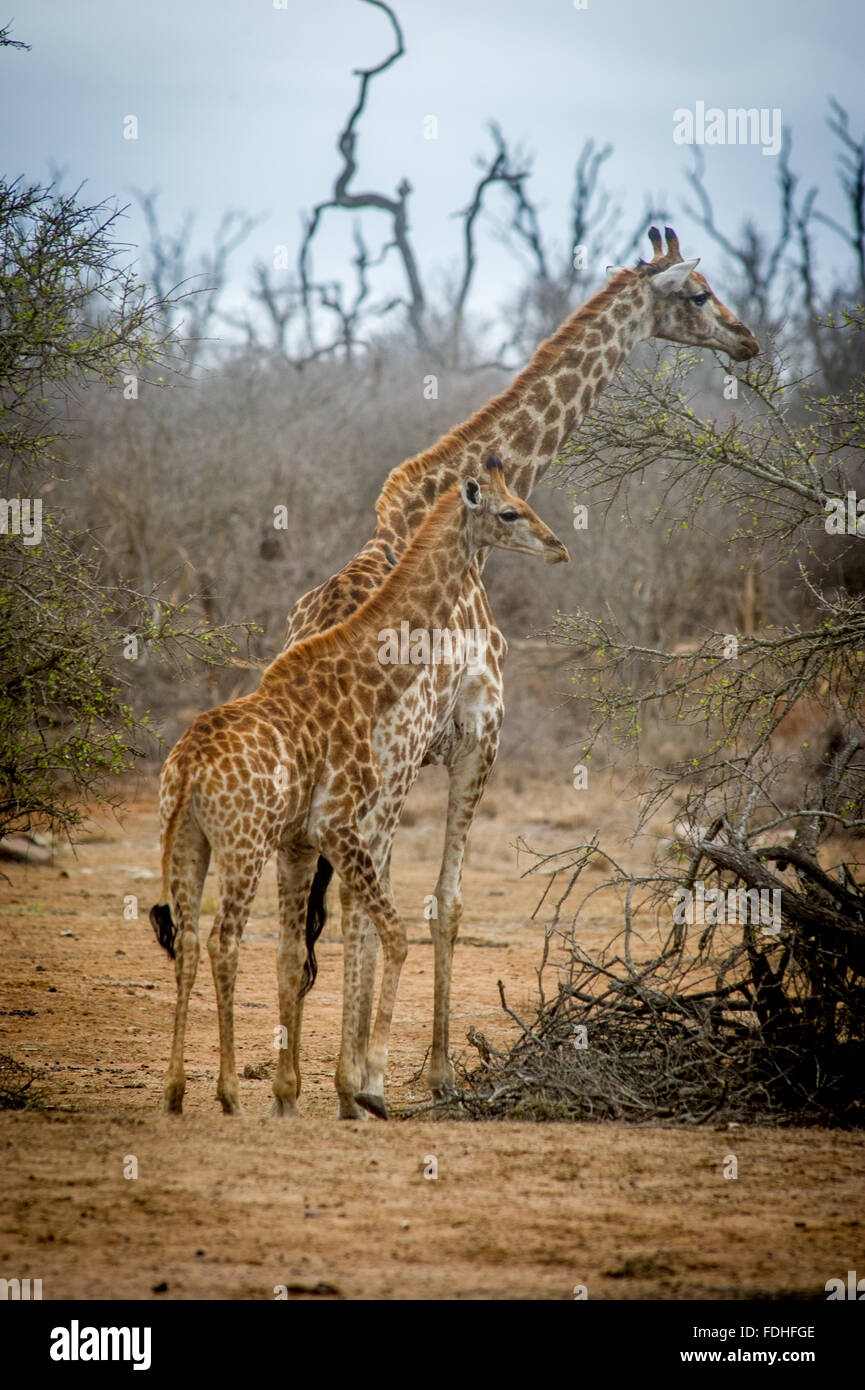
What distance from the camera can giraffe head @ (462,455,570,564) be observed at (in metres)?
6.29

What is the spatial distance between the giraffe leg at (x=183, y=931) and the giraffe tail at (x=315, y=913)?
1032mm

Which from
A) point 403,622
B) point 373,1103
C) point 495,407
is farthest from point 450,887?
point 495,407

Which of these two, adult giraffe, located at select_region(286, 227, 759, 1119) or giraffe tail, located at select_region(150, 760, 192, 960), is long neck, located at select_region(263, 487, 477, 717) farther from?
giraffe tail, located at select_region(150, 760, 192, 960)

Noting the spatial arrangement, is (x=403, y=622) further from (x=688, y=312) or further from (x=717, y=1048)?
(x=688, y=312)

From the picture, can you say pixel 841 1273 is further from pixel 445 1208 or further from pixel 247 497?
pixel 247 497

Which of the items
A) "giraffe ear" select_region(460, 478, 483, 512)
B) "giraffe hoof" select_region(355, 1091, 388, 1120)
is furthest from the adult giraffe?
"giraffe ear" select_region(460, 478, 483, 512)

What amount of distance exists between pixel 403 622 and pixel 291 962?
172 centimetres

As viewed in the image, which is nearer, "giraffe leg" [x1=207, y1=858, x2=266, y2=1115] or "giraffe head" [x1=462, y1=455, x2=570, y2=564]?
"giraffe leg" [x1=207, y1=858, x2=266, y2=1115]

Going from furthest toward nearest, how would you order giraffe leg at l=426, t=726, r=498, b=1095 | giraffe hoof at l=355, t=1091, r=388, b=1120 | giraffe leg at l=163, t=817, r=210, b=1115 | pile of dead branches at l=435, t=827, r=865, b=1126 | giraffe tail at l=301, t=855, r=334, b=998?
giraffe leg at l=426, t=726, r=498, b=1095 → giraffe tail at l=301, t=855, r=334, b=998 → giraffe hoof at l=355, t=1091, r=388, b=1120 → pile of dead branches at l=435, t=827, r=865, b=1126 → giraffe leg at l=163, t=817, r=210, b=1115

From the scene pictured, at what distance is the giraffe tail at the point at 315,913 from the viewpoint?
6117mm

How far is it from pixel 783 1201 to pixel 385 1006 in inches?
82.2

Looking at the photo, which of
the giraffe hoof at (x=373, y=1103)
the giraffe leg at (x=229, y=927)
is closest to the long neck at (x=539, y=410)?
the giraffe leg at (x=229, y=927)

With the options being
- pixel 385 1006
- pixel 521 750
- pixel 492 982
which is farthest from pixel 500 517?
pixel 521 750

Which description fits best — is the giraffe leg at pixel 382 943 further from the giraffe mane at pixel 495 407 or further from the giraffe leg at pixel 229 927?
the giraffe mane at pixel 495 407
